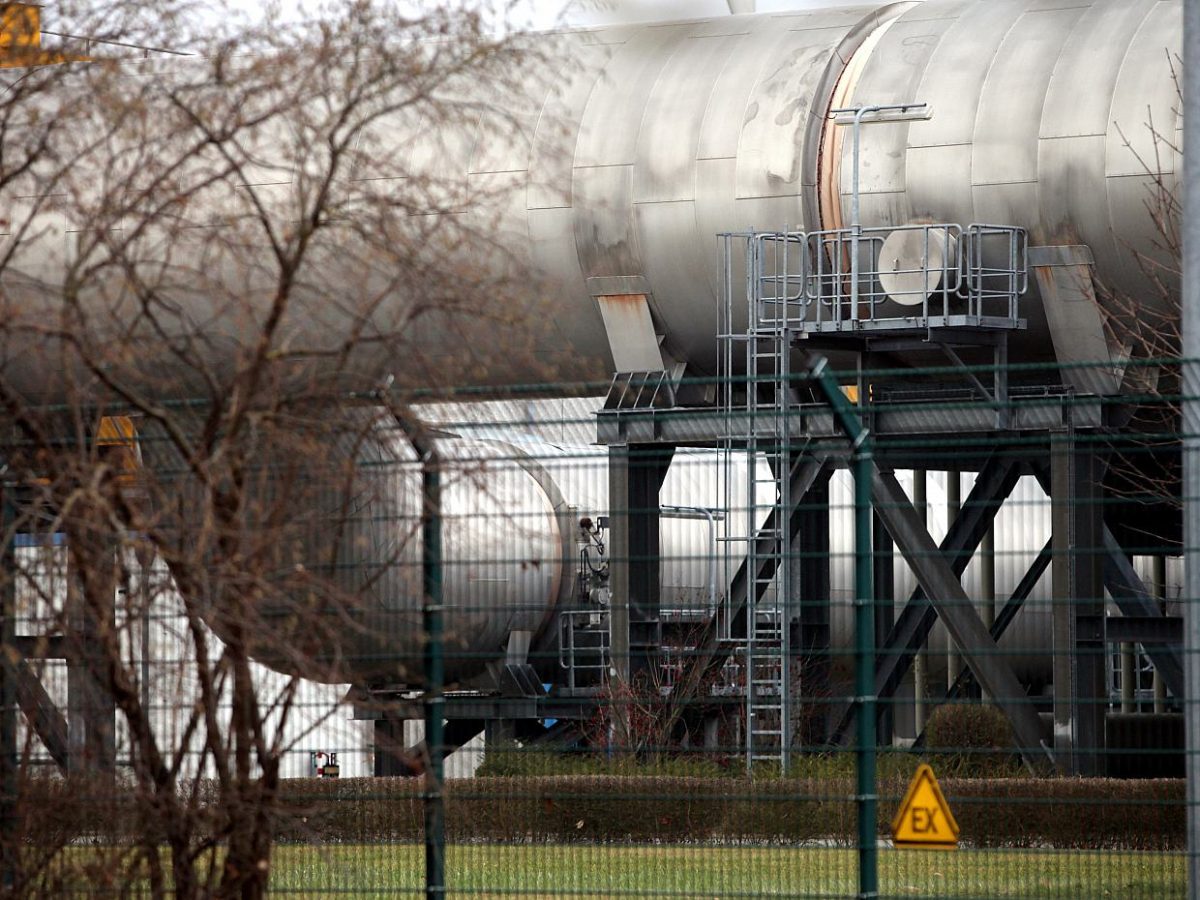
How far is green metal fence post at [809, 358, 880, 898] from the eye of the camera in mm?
9266

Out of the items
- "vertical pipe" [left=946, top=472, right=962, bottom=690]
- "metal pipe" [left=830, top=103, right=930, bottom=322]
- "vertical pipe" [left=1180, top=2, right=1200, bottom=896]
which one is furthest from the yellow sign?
"vertical pipe" [left=946, top=472, right=962, bottom=690]

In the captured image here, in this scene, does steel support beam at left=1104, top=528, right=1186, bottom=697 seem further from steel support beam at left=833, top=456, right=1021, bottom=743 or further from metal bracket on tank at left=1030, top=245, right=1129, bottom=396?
metal bracket on tank at left=1030, top=245, right=1129, bottom=396

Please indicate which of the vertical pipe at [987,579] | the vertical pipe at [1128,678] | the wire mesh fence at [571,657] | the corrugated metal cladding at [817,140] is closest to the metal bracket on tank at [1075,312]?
the corrugated metal cladding at [817,140]

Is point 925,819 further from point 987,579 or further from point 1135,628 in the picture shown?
point 987,579

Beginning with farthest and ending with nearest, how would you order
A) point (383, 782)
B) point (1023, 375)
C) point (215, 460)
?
point (1023, 375), point (383, 782), point (215, 460)

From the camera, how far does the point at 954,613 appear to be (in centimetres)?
2319

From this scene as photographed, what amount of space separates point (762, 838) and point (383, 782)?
4.00 m

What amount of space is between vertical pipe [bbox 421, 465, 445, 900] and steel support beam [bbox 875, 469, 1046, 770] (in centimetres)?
1358

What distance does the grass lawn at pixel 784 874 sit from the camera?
49.8 feet

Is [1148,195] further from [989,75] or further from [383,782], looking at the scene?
[383,782]

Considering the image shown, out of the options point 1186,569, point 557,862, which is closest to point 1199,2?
point 1186,569

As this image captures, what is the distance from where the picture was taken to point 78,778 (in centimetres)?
912

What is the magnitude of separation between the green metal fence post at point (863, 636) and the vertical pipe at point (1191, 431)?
1397 mm

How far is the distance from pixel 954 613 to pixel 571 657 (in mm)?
4404
